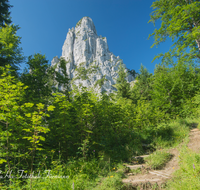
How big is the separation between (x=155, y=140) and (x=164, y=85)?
7.18 metres

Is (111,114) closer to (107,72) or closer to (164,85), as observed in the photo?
(164,85)

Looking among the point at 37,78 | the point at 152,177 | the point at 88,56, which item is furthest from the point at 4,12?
the point at 88,56

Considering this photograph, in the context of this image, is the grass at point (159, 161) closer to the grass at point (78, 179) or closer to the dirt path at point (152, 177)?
the dirt path at point (152, 177)

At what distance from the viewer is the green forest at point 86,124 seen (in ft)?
8.34

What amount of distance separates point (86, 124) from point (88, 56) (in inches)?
3523

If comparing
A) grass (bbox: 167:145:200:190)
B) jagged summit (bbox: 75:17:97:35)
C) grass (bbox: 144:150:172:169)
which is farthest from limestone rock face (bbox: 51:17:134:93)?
grass (bbox: 167:145:200:190)

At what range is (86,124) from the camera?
15.3ft

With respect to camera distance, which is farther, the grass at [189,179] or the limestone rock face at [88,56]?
the limestone rock face at [88,56]

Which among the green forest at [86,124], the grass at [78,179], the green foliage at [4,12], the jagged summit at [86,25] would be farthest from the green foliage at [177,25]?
the jagged summit at [86,25]

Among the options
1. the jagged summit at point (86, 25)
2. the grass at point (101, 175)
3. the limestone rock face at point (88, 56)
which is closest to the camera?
the grass at point (101, 175)

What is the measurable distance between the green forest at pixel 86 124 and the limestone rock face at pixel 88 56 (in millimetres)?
62554

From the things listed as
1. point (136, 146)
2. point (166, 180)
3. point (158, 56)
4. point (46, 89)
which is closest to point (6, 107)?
point (166, 180)

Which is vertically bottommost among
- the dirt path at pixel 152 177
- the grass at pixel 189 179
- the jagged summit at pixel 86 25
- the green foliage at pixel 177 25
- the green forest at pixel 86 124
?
the dirt path at pixel 152 177

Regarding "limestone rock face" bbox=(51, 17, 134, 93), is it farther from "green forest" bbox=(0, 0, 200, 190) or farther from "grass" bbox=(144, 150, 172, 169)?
"grass" bbox=(144, 150, 172, 169)
